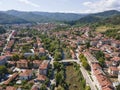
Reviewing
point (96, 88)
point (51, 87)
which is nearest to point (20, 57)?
point (51, 87)

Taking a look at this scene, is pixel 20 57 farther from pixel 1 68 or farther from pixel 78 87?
pixel 78 87

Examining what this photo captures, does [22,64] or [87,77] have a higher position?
[87,77]

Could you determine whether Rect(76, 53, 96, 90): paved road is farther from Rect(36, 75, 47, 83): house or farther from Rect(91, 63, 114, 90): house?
Rect(36, 75, 47, 83): house

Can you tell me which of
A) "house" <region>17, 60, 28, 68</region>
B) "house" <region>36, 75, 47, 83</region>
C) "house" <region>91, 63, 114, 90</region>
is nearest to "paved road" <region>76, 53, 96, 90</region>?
"house" <region>91, 63, 114, 90</region>

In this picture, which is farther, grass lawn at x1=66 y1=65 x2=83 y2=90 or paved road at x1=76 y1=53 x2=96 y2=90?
grass lawn at x1=66 y1=65 x2=83 y2=90

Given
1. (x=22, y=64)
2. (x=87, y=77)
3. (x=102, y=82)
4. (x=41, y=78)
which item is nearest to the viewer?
(x=102, y=82)

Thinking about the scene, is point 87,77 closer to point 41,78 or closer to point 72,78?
point 72,78

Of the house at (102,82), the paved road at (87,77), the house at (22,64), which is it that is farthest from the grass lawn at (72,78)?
the house at (22,64)

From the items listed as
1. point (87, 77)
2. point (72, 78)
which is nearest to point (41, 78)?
point (72, 78)

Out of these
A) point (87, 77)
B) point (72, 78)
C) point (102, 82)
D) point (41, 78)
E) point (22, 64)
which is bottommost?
point (72, 78)
